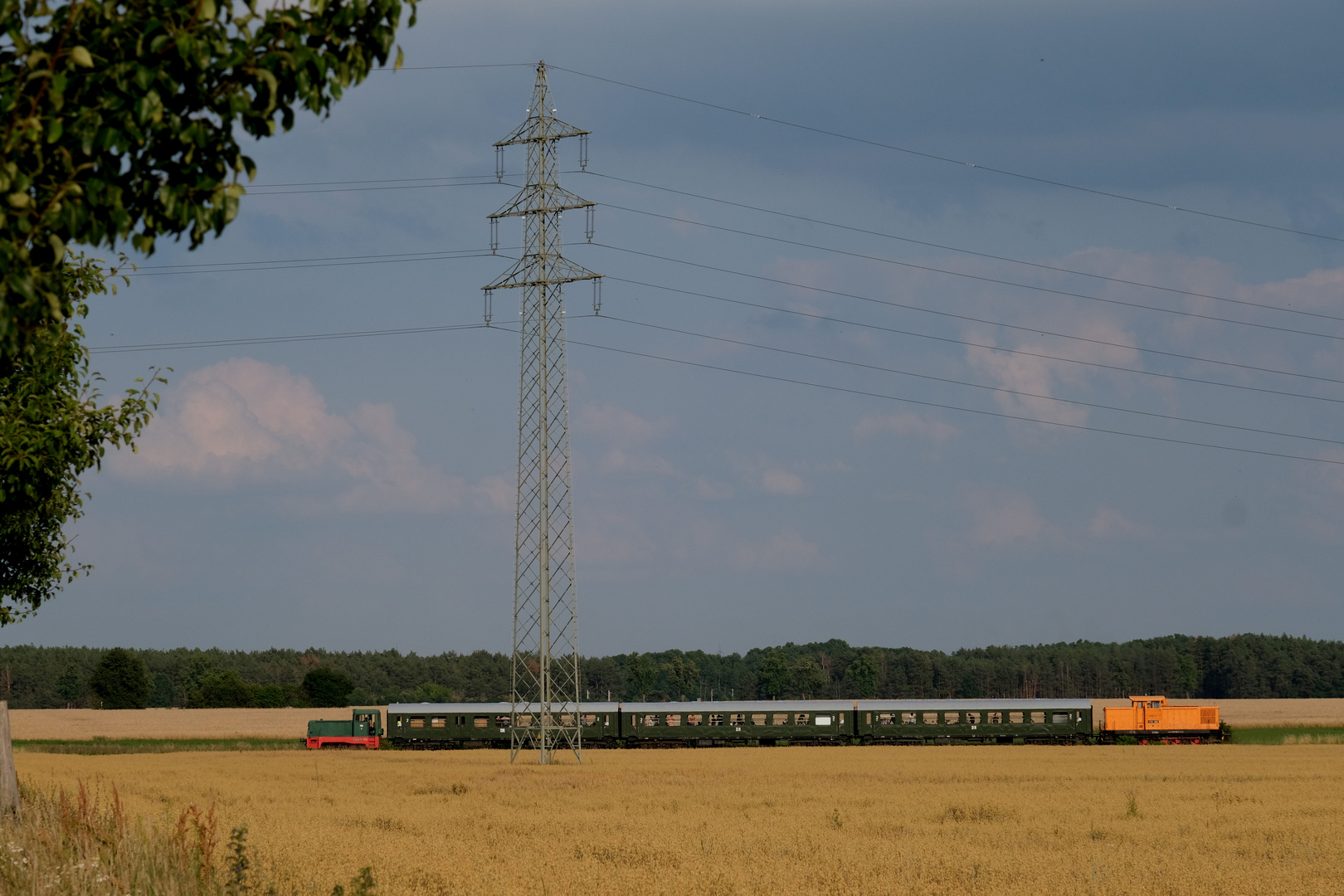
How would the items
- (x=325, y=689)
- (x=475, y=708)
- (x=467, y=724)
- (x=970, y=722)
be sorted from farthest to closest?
(x=325, y=689)
(x=970, y=722)
(x=475, y=708)
(x=467, y=724)

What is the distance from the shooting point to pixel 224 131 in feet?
26.3

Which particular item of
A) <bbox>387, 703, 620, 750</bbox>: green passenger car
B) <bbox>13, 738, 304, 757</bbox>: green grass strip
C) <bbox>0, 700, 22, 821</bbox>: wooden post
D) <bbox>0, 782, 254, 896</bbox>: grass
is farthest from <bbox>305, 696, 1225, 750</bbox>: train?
<bbox>0, 782, 254, 896</bbox>: grass

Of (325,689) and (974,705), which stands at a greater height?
(974,705)

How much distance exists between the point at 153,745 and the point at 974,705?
219 feet

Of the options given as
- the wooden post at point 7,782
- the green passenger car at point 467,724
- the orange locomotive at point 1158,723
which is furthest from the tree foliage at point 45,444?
the orange locomotive at point 1158,723

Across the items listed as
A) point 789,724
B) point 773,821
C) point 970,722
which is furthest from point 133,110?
point 970,722

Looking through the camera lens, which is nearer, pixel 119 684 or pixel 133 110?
pixel 133 110

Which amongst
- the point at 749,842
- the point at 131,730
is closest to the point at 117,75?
the point at 749,842

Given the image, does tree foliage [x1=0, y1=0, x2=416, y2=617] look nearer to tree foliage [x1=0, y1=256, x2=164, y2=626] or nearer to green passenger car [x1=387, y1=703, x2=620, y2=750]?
tree foliage [x1=0, y1=256, x2=164, y2=626]

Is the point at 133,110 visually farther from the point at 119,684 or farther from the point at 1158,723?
the point at 119,684

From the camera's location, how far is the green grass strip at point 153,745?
3566 inches

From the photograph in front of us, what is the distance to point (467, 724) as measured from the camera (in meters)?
84.9

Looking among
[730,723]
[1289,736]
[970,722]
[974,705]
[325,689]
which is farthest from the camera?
[325,689]

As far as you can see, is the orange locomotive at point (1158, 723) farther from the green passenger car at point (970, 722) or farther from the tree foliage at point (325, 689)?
the tree foliage at point (325, 689)
